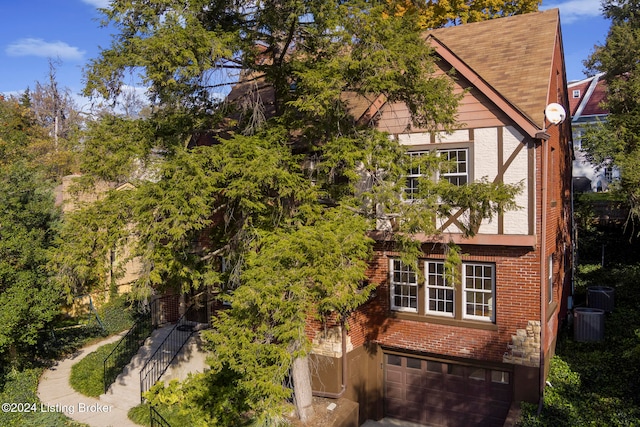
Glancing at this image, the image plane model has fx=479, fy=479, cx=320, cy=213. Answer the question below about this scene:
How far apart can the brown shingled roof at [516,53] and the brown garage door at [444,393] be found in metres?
6.98

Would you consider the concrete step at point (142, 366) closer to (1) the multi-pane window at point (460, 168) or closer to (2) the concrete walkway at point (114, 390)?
(2) the concrete walkway at point (114, 390)

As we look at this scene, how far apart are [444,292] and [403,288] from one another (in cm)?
118

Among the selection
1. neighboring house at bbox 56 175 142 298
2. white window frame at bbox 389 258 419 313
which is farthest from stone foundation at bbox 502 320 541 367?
neighboring house at bbox 56 175 142 298

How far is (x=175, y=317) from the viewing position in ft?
58.0

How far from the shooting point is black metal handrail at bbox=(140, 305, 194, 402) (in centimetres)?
1400

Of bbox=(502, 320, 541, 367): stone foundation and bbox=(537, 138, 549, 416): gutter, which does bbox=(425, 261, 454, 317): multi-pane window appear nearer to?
bbox=(502, 320, 541, 367): stone foundation

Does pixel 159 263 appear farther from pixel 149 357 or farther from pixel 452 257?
pixel 149 357

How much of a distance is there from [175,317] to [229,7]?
37.4 ft

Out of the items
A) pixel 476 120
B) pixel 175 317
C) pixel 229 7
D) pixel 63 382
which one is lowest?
pixel 63 382

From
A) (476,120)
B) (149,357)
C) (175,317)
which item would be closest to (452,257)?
(476,120)

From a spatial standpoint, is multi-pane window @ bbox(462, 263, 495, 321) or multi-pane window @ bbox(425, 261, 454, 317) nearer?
multi-pane window @ bbox(462, 263, 495, 321)

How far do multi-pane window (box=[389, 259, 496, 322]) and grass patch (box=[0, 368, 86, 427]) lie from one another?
29.9 feet

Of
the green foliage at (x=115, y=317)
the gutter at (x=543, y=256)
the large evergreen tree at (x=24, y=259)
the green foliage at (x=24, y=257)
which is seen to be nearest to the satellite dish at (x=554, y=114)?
the gutter at (x=543, y=256)

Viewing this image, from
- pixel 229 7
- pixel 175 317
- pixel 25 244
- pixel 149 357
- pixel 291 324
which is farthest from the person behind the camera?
pixel 175 317
